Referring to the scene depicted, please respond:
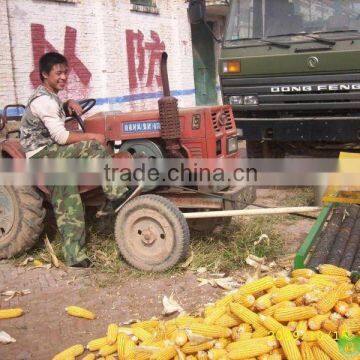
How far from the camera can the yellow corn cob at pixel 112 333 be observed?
3254mm

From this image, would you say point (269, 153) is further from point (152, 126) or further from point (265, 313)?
point (265, 313)

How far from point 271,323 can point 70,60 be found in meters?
9.22

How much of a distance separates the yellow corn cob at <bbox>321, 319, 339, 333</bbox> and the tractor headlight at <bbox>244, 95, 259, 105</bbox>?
4.28 meters

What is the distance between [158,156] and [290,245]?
1.69 m

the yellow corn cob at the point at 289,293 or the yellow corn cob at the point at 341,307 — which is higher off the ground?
the yellow corn cob at the point at 289,293

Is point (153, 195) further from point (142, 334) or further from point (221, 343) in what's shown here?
point (221, 343)

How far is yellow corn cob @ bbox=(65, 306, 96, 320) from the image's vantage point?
12.2 ft

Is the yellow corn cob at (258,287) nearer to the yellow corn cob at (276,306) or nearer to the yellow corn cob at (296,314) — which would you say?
the yellow corn cob at (276,306)

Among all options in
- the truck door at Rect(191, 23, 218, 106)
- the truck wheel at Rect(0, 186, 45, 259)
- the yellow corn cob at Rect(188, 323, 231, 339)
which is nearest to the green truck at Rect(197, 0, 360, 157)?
the truck wheel at Rect(0, 186, 45, 259)

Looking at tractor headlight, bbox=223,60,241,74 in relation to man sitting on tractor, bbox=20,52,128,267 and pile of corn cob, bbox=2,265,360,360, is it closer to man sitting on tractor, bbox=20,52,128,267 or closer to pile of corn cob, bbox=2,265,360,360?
A: man sitting on tractor, bbox=20,52,128,267

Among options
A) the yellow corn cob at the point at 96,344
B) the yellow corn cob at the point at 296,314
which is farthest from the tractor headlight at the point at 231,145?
the yellow corn cob at the point at 96,344

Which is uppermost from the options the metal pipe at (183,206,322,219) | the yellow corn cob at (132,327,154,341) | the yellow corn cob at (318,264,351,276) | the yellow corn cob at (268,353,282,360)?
the metal pipe at (183,206,322,219)

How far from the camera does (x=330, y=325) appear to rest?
9.29 feet

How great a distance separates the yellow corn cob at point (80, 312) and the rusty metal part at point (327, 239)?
1.66 meters
